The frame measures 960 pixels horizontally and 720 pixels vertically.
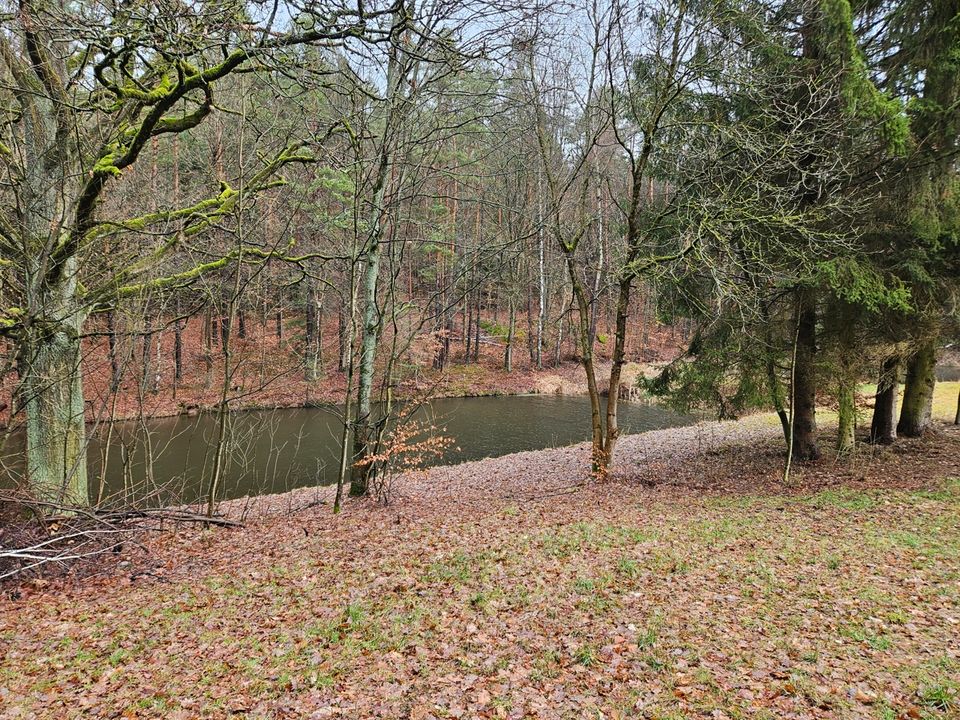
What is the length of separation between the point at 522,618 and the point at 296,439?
13.8 m

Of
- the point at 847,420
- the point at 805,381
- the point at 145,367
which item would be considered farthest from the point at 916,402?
the point at 145,367


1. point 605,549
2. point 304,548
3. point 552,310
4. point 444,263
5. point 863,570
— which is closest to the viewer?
point 863,570

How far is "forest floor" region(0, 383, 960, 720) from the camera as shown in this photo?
342 cm

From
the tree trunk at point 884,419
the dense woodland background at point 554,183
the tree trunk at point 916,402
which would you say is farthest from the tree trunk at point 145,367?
the tree trunk at point 916,402

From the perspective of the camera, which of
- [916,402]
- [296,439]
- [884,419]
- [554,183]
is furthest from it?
[296,439]

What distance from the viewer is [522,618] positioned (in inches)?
177

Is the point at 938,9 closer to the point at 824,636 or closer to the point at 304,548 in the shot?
the point at 824,636

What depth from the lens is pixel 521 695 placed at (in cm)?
351

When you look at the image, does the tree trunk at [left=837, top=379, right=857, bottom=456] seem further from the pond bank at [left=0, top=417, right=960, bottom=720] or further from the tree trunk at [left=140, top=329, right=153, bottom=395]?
the tree trunk at [left=140, top=329, right=153, bottom=395]

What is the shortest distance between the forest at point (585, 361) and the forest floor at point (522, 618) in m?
0.04

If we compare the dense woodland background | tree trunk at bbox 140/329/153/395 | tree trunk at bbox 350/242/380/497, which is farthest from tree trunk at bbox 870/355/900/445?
tree trunk at bbox 140/329/153/395

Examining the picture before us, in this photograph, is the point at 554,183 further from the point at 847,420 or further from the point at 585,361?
the point at 847,420

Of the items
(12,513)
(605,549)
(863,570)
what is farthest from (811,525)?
(12,513)

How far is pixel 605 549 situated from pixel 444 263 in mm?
22102
